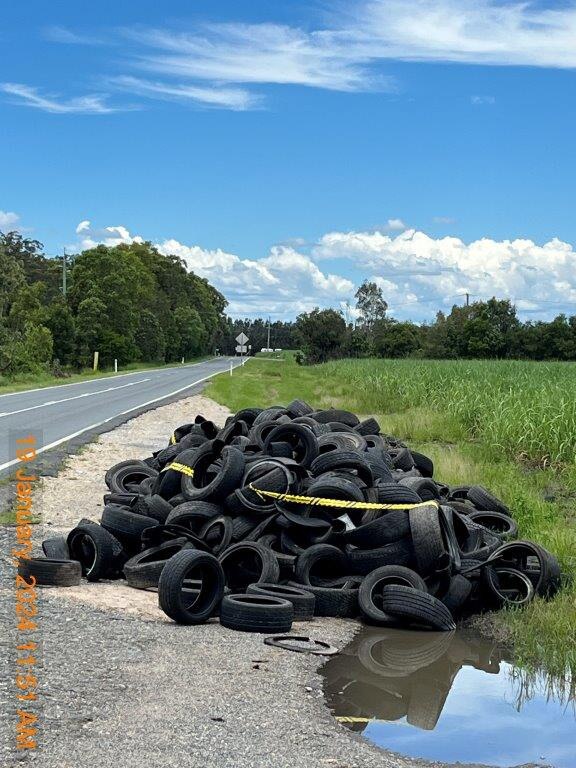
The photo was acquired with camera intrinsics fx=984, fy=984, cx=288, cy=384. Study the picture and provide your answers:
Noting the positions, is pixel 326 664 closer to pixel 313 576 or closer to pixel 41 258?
pixel 313 576

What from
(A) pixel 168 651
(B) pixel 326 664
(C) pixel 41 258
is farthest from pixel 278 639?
(C) pixel 41 258

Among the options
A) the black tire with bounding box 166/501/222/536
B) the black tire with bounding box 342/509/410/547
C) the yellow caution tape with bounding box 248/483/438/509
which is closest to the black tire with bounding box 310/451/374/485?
the yellow caution tape with bounding box 248/483/438/509

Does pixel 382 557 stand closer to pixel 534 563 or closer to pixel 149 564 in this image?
pixel 534 563

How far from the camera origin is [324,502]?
32.4 feet

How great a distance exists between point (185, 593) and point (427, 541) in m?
2.27

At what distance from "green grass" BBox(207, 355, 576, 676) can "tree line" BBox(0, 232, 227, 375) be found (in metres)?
21.2

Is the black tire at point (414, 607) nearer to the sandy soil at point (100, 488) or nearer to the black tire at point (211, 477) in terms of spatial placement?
the sandy soil at point (100, 488)

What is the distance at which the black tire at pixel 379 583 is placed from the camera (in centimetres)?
871

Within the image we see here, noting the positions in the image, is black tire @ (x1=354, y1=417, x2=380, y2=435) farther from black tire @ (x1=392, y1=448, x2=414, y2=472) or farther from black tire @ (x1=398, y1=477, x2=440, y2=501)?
black tire @ (x1=398, y1=477, x2=440, y2=501)

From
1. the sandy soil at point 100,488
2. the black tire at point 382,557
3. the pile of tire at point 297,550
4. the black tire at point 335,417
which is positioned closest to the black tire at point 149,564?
the pile of tire at point 297,550

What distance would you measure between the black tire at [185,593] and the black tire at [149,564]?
65 centimetres

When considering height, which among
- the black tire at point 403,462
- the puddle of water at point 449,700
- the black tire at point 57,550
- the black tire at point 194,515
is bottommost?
the puddle of water at point 449,700

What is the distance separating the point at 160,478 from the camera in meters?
11.8

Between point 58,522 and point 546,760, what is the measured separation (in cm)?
776
